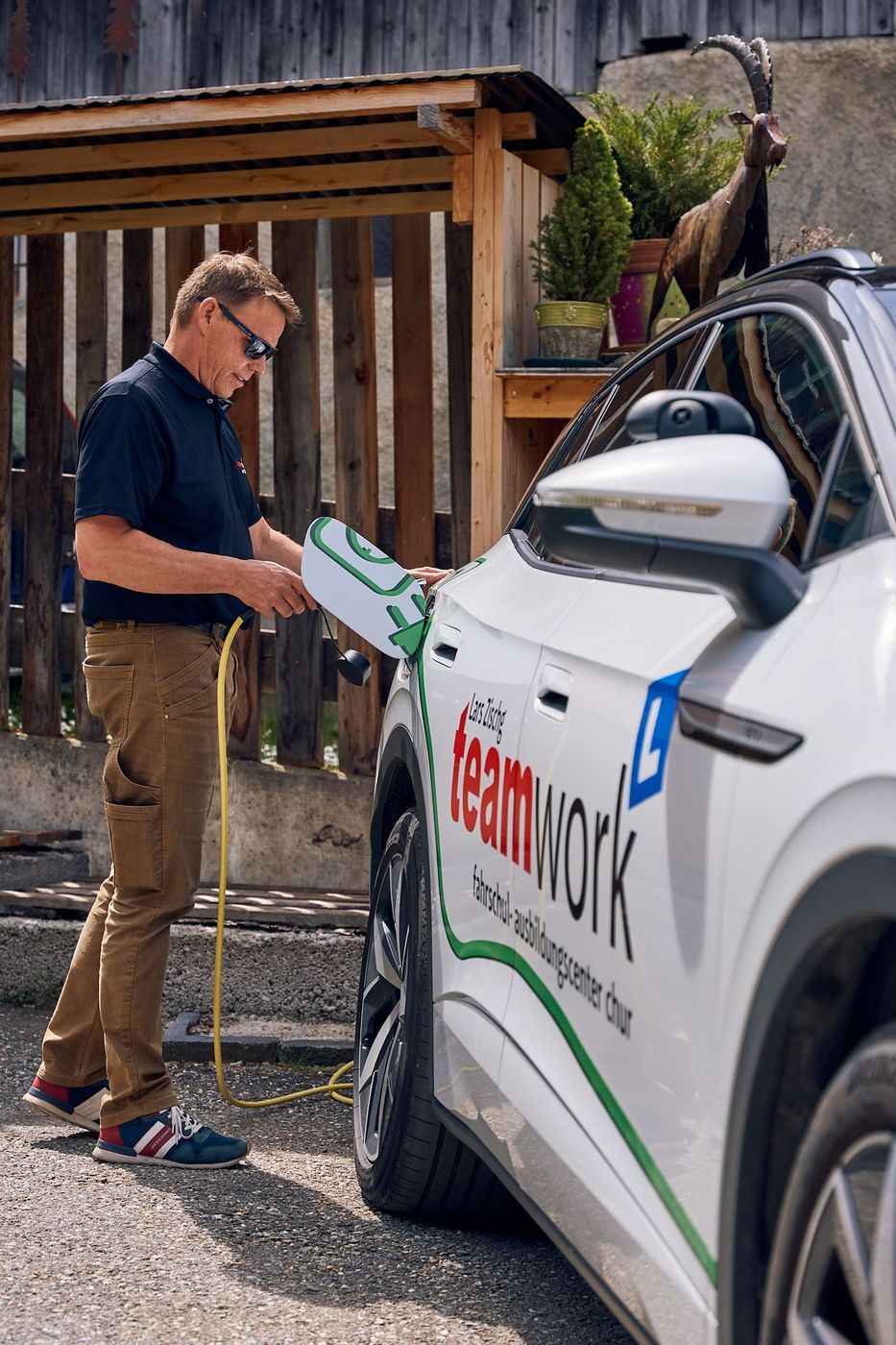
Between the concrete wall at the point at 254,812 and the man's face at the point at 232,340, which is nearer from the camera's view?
the man's face at the point at 232,340

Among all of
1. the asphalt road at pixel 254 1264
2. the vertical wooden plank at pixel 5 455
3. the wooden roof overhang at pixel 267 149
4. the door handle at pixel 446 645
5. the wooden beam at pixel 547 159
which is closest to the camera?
the asphalt road at pixel 254 1264

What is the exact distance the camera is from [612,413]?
313 cm

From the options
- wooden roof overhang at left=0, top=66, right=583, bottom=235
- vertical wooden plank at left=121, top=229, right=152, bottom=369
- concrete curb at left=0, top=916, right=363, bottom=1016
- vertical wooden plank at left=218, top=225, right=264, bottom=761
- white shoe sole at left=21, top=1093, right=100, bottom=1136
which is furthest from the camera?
vertical wooden plank at left=121, top=229, right=152, bottom=369

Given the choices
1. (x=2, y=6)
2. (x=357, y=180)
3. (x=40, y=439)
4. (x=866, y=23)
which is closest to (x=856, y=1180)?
(x=357, y=180)

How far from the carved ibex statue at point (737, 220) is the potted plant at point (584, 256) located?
0.18m

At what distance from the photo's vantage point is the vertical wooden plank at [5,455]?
22.9 feet

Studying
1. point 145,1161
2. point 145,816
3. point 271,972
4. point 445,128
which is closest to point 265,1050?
point 271,972

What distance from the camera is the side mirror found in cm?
173

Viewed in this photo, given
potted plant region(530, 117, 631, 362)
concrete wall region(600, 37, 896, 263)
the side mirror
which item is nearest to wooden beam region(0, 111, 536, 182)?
potted plant region(530, 117, 631, 362)

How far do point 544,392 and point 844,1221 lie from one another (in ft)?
12.9

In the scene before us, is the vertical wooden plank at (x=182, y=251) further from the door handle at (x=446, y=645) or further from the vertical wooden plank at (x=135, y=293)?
the door handle at (x=446, y=645)

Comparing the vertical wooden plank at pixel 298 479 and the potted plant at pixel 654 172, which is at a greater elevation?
the potted plant at pixel 654 172

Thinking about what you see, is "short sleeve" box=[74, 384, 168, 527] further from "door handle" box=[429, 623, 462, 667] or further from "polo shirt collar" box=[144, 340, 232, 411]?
"door handle" box=[429, 623, 462, 667]

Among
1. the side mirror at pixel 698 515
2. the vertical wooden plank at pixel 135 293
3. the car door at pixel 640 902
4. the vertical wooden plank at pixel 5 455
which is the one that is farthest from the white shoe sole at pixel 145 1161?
the vertical wooden plank at pixel 135 293
